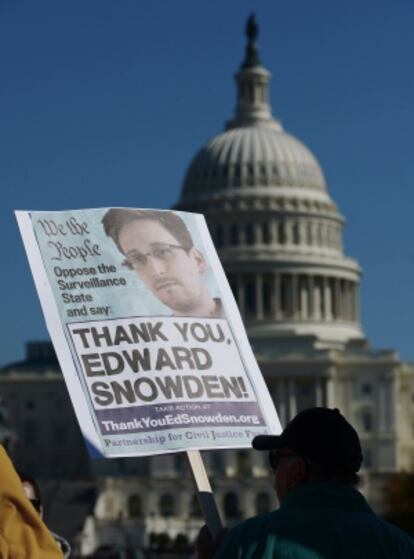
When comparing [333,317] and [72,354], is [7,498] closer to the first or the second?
[72,354]

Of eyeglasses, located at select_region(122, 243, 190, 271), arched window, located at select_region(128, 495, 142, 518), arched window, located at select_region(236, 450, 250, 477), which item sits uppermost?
eyeglasses, located at select_region(122, 243, 190, 271)

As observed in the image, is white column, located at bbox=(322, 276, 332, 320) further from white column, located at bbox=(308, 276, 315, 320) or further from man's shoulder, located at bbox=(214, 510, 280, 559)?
man's shoulder, located at bbox=(214, 510, 280, 559)

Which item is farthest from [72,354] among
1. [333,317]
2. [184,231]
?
[333,317]

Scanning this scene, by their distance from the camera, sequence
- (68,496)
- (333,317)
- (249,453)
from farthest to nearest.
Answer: (333,317) < (249,453) < (68,496)

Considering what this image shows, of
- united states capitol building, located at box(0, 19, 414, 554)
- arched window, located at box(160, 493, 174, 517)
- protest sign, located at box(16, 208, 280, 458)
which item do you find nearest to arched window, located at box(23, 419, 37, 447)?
united states capitol building, located at box(0, 19, 414, 554)

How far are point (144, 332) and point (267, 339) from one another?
14399cm

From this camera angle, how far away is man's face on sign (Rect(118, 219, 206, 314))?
1105 centimetres

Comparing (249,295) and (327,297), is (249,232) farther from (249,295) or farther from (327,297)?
(327,297)

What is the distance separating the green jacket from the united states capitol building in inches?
5019

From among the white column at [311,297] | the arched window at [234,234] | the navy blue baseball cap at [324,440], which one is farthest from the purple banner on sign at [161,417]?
the arched window at [234,234]

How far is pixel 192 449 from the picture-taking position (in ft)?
34.8

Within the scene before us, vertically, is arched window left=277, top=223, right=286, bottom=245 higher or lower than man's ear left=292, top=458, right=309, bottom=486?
higher

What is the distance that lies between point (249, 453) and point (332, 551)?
140 metres

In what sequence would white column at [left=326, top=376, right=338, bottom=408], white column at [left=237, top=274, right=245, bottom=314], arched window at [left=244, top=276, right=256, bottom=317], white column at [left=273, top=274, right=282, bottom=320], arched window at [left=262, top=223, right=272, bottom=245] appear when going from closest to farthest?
1. white column at [left=326, top=376, right=338, bottom=408]
2. white column at [left=237, top=274, right=245, bottom=314]
3. arched window at [left=244, top=276, right=256, bottom=317]
4. white column at [left=273, top=274, right=282, bottom=320]
5. arched window at [left=262, top=223, right=272, bottom=245]
